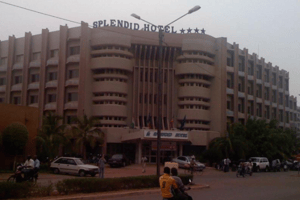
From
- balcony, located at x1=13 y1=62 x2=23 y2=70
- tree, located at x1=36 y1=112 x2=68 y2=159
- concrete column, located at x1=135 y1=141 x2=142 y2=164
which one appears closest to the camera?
tree, located at x1=36 y1=112 x2=68 y2=159

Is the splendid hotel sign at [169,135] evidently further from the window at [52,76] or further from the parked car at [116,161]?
the window at [52,76]

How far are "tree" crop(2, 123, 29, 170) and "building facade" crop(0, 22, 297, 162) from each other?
2298 cm

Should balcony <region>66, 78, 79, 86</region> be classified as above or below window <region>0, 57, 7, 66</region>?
below

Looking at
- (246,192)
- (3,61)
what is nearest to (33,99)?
(3,61)

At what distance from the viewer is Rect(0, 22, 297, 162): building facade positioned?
53156 millimetres

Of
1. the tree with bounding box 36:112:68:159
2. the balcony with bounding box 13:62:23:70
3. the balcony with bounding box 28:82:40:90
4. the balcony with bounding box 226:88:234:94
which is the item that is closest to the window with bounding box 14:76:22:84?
the balcony with bounding box 13:62:23:70

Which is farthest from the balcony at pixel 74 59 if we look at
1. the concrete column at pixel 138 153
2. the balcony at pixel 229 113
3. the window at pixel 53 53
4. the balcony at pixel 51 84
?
the balcony at pixel 229 113

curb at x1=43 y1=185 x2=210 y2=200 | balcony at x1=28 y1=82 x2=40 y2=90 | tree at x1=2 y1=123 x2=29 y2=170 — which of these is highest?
balcony at x1=28 y1=82 x2=40 y2=90

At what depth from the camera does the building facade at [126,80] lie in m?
53.2

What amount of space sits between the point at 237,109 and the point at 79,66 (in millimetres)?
26491

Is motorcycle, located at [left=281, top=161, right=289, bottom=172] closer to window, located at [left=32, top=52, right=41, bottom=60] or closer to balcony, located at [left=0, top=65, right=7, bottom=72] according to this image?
window, located at [left=32, top=52, right=41, bottom=60]

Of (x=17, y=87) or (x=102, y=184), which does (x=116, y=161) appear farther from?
(x=102, y=184)

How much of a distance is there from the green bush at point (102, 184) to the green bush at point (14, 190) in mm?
1468

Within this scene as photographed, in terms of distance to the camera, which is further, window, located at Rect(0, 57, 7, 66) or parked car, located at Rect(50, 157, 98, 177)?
window, located at Rect(0, 57, 7, 66)
